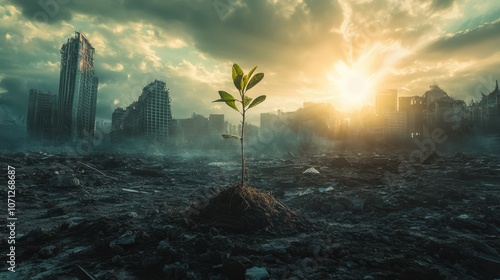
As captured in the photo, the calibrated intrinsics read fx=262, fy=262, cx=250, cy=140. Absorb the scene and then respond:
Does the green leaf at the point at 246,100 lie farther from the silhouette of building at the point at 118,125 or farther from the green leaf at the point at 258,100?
the silhouette of building at the point at 118,125

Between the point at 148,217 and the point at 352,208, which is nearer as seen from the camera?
the point at 148,217

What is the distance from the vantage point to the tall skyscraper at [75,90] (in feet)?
203

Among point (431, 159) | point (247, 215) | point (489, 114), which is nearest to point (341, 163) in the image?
point (431, 159)

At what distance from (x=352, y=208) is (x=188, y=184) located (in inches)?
299

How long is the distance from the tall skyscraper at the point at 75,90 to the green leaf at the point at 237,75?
71.5 metres

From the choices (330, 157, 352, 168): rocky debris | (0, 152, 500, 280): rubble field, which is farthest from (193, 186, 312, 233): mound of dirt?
(330, 157, 352, 168): rocky debris

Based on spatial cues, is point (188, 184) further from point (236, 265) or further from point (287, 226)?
point (236, 265)

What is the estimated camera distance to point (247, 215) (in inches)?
163

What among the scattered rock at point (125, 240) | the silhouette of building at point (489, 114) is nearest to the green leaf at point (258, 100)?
the scattered rock at point (125, 240)

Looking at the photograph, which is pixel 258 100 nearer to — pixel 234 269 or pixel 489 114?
pixel 234 269

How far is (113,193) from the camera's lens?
862 centimetres

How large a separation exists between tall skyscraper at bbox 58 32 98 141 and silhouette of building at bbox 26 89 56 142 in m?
6.67

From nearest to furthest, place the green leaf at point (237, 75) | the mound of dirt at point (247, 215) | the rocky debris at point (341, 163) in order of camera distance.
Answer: the mound of dirt at point (247, 215) → the green leaf at point (237, 75) → the rocky debris at point (341, 163)

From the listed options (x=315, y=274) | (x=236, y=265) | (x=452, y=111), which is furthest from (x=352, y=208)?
(x=452, y=111)
